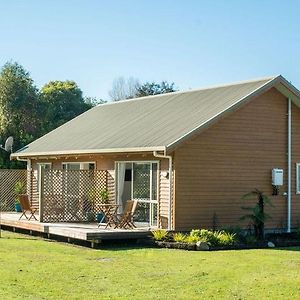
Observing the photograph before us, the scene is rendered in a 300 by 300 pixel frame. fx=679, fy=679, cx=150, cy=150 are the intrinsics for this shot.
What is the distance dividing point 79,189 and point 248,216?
19.6ft

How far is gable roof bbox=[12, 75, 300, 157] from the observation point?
18.9 metres

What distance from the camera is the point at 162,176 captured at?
18.7 m

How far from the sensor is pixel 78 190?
2152 centimetres

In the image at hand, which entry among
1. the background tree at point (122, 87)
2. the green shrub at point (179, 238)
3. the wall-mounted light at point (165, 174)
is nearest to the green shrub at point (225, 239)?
the green shrub at point (179, 238)

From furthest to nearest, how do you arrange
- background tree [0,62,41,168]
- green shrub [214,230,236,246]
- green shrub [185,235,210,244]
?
background tree [0,62,41,168], green shrub [214,230,236,246], green shrub [185,235,210,244]

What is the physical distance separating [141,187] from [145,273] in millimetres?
7770

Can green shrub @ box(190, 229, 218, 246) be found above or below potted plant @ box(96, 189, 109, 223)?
below

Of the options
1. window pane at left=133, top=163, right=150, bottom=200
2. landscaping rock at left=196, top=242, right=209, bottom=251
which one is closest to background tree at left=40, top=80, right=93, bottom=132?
window pane at left=133, top=163, right=150, bottom=200

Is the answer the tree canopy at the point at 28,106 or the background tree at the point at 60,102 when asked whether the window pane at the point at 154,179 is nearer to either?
the tree canopy at the point at 28,106

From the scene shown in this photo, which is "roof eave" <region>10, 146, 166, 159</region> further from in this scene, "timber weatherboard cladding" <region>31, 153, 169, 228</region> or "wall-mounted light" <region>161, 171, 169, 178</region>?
"wall-mounted light" <region>161, 171, 169, 178</region>

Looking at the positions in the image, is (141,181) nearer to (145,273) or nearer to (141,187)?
(141,187)

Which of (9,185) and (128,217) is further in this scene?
(9,185)

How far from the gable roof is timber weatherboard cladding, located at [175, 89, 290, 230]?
1.61ft

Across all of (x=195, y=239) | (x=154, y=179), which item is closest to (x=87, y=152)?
(x=154, y=179)
